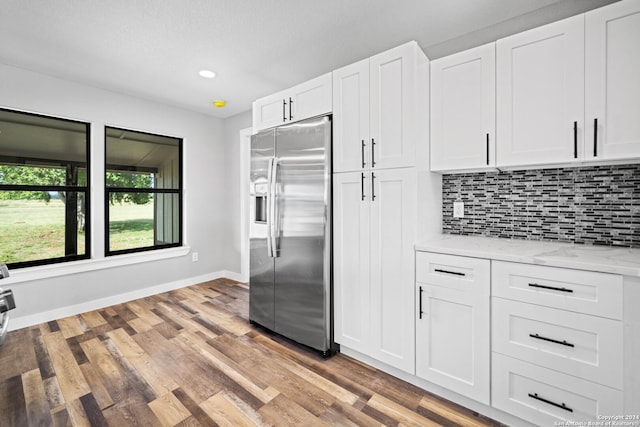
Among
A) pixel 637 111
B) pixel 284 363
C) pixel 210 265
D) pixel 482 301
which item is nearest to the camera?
pixel 637 111

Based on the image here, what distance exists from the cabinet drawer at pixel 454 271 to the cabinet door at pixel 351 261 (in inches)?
16.3

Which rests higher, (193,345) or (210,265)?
(210,265)

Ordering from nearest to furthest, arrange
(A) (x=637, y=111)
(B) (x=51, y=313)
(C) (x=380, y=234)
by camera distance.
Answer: (A) (x=637, y=111) < (C) (x=380, y=234) < (B) (x=51, y=313)

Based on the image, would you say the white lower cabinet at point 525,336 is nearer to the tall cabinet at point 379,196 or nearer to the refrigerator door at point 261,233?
the tall cabinet at point 379,196

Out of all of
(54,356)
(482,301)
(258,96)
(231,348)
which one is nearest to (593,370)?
(482,301)

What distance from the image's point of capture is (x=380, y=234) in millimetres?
2021

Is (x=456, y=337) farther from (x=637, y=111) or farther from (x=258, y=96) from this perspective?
(x=258, y=96)

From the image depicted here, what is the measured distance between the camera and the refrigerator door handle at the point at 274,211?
8.18ft

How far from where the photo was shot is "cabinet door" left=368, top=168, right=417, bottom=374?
1884mm

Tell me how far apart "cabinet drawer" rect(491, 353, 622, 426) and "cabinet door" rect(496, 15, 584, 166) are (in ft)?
3.70

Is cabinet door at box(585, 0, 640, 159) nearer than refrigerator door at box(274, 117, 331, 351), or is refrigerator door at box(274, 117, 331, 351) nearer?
cabinet door at box(585, 0, 640, 159)

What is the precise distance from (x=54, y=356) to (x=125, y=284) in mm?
1318

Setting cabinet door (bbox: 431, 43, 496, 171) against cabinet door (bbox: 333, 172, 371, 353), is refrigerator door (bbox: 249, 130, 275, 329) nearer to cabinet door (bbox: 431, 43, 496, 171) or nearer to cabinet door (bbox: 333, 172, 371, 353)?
cabinet door (bbox: 333, 172, 371, 353)

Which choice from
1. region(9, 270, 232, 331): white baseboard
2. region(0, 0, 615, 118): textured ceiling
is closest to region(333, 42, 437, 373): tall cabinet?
region(0, 0, 615, 118): textured ceiling
